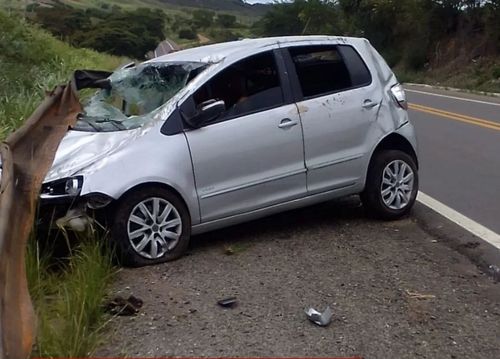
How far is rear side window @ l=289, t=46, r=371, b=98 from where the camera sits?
7.31 metres

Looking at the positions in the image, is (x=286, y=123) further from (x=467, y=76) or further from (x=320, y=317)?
(x=467, y=76)

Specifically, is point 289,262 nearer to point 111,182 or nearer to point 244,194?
point 244,194

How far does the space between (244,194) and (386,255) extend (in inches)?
51.5

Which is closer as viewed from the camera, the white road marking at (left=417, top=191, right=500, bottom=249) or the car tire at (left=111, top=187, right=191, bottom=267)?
the car tire at (left=111, top=187, right=191, bottom=267)

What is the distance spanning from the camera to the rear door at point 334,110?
23.5ft

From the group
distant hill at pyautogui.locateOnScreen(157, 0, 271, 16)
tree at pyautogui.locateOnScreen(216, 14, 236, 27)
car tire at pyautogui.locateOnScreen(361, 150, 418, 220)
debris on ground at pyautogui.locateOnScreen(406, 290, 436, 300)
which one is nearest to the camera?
debris on ground at pyautogui.locateOnScreen(406, 290, 436, 300)

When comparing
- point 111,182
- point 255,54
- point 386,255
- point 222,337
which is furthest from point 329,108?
point 222,337

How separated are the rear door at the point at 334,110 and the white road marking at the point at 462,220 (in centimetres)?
117

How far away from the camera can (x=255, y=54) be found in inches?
279

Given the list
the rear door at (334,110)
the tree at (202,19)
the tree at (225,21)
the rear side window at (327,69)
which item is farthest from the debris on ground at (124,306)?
the tree at (225,21)

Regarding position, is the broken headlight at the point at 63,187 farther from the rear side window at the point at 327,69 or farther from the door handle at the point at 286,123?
the rear side window at the point at 327,69

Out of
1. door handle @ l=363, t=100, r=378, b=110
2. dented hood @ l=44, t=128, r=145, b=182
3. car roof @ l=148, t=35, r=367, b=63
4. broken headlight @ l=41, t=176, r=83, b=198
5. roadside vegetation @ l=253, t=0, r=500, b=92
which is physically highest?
car roof @ l=148, t=35, r=367, b=63

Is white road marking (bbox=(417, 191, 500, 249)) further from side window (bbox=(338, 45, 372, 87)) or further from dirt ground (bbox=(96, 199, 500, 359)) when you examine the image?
side window (bbox=(338, 45, 372, 87))

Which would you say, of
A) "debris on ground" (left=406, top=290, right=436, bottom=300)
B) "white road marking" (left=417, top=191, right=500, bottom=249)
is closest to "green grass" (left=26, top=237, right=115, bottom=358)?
"debris on ground" (left=406, top=290, right=436, bottom=300)
